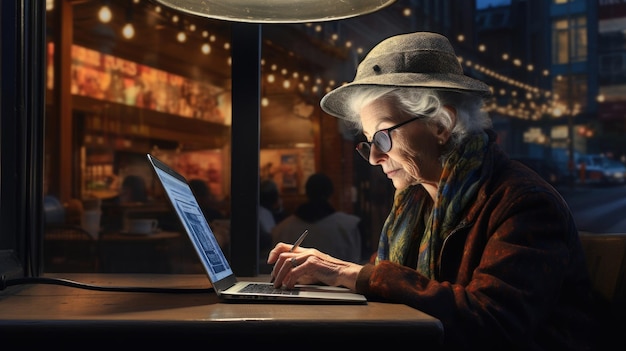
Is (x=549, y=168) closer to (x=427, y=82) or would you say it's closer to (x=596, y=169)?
(x=596, y=169)

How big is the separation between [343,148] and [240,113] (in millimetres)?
3436

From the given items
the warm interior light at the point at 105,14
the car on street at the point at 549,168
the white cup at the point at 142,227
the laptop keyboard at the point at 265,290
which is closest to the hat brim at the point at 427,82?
the laptop keyboard at the point at 265,290

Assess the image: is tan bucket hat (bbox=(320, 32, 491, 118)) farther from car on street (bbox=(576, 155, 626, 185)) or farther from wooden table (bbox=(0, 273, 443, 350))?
car on street (bbox=(576, 155, 626, 185))

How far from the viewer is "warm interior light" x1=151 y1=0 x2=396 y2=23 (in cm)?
177

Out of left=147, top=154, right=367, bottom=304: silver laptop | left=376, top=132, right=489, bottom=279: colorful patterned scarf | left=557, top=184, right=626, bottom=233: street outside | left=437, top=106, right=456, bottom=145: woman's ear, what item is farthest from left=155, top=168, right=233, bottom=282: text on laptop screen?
left=557, top=184, right=626, bottom=233: street outside

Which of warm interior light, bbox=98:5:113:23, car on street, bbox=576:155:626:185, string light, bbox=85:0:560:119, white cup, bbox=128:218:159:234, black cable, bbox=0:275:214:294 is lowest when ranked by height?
white cup, bbox=128:218:159:234

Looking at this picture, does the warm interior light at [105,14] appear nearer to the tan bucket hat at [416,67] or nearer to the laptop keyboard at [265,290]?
the tan bucket hat at [416,67]

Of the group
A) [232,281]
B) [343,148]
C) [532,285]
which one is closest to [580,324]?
[532,285]

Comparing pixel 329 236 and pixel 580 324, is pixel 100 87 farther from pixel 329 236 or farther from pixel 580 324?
pixel 580 324

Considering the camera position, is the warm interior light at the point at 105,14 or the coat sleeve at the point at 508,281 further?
the warm interior light at the point at 105,14

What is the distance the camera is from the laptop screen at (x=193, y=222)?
133cm

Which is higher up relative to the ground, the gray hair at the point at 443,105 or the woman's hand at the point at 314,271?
the gray hair at the point at 443,105

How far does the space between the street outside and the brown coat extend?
197cm

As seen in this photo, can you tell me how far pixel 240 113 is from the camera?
209 centimetres
